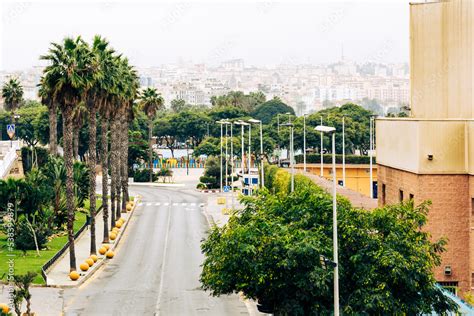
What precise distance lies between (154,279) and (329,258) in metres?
22.4

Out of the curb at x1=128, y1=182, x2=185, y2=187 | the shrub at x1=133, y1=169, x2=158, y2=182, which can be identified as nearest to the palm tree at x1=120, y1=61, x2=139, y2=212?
the curb at x1=128, y1=182, x2=185, y2=187

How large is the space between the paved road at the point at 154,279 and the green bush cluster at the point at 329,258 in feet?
30.3

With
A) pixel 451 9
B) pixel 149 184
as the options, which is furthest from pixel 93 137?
pixel 149 184

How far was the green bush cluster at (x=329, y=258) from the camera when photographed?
35250 mm

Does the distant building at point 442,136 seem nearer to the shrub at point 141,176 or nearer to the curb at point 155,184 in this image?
the curb at point 155,184

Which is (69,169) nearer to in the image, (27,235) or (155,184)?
(27,235)

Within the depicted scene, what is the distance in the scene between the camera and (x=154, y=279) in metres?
57.1

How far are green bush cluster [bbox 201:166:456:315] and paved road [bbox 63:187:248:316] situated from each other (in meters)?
9.23

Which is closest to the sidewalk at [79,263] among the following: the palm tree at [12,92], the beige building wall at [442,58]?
the beige building wall at [442,58]

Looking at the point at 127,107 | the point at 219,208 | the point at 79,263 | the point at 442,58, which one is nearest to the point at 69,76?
the point at 79,263

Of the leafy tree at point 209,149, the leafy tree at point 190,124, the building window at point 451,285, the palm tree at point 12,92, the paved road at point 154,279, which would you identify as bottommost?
the paved road at point 154,279

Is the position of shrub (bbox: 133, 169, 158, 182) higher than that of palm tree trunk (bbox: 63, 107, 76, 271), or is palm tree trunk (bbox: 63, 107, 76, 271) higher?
palm tree trunk (bbox: 63, 107, 76, 271)

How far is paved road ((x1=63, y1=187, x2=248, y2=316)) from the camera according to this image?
47.8 m

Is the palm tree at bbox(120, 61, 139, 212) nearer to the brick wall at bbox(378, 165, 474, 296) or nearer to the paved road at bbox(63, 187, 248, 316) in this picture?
the paved road at bbox(63, 187, 248, 316)
